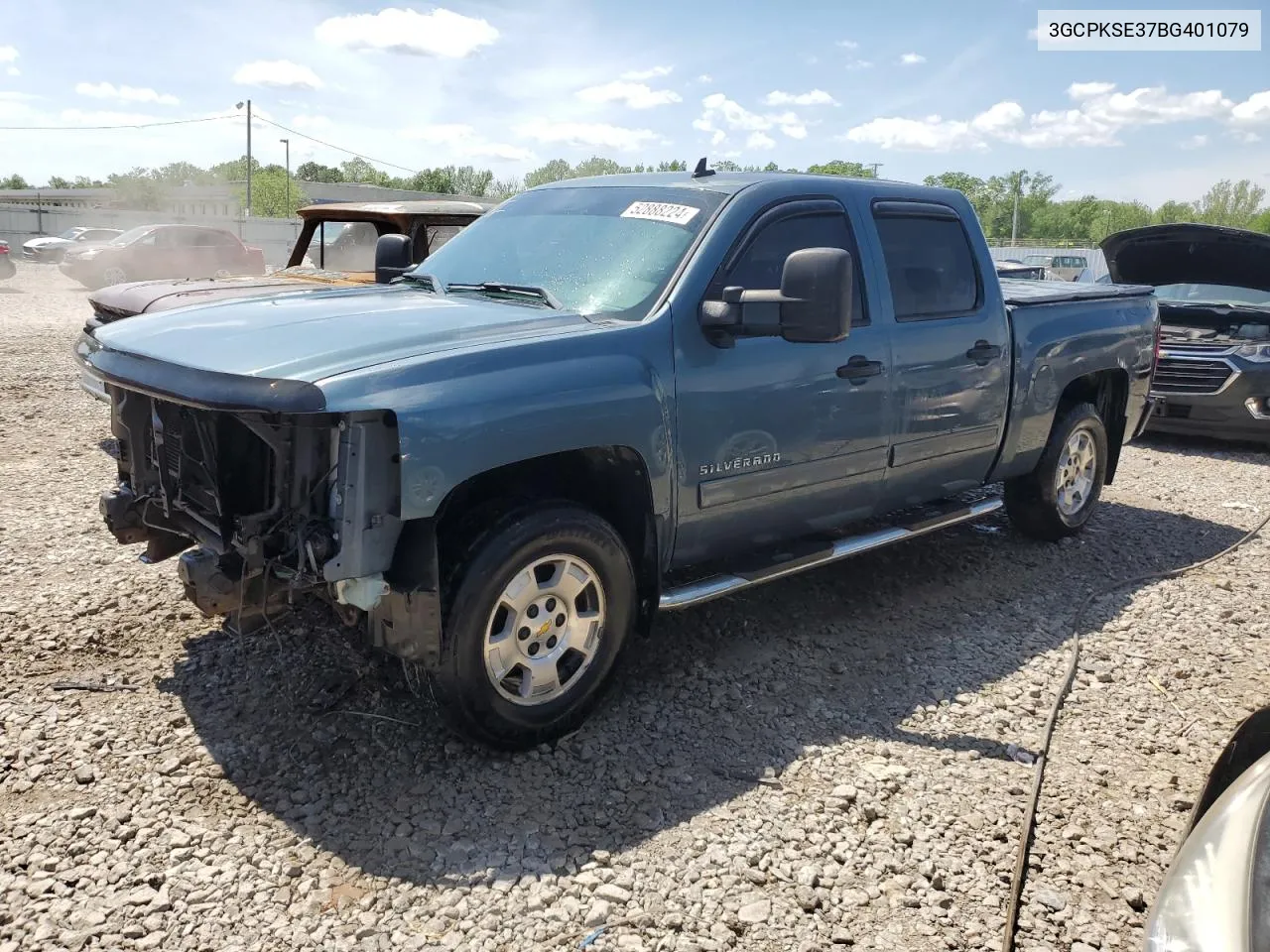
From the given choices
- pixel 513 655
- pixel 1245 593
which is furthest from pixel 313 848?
pixel 1245 593

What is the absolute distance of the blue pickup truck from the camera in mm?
3076

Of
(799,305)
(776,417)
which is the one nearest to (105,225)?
(776,417)

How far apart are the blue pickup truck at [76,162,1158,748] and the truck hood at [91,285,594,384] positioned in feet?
0.06

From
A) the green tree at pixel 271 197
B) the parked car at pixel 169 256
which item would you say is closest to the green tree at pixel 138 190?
the green tree at pixel 271 197

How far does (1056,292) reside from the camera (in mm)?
5922

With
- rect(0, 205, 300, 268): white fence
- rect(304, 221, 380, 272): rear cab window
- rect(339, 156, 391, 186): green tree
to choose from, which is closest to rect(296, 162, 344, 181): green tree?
rect(339, 156, 391, 186): green tree

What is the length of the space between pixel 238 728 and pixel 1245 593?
5056mm

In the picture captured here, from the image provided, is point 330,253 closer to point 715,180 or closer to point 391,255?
point 391,255

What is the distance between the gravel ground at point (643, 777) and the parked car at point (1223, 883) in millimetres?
760

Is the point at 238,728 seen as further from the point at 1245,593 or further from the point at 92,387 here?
the point at 1245,593

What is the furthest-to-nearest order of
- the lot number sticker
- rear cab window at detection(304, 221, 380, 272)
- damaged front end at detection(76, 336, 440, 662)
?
rear cab window at detection(304, 221, 380, 272)
the lot number sticker
damaged front end at detection(76, 336, 440, 662)

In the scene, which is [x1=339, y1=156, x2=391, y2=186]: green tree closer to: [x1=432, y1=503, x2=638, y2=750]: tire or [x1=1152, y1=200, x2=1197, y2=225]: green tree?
[x1=1152, y1=200, x2=1197, y2=225]: green tree

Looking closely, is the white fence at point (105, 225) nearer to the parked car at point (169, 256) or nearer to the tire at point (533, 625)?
the parked car at point (169, 256)

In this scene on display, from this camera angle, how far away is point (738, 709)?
3.94 meters
